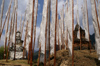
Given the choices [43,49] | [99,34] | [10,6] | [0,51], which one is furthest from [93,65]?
[0,51]

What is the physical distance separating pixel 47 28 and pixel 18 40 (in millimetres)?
8530

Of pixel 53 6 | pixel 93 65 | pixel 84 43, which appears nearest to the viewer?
pixel 53 6

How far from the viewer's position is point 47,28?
789cm

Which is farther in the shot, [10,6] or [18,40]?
[18,40]

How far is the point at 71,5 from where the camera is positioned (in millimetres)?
7699

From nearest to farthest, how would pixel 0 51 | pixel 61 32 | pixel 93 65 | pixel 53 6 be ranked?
pixel 53 6
pixel 93 65
pixel 61 32
pixel 0 51

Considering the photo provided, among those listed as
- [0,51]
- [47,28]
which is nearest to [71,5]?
[47,28]

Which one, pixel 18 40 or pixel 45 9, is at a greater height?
pixel 45 9

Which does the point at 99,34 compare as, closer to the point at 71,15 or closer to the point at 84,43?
the point at 71,15

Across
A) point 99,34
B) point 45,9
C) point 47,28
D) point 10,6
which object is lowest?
point 99,34

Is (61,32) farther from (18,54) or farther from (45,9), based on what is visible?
(45,9)

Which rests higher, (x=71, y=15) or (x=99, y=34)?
(x=71, y=15)

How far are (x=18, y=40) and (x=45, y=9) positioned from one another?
8.73 meters

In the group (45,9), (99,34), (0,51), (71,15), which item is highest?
(45,9)
